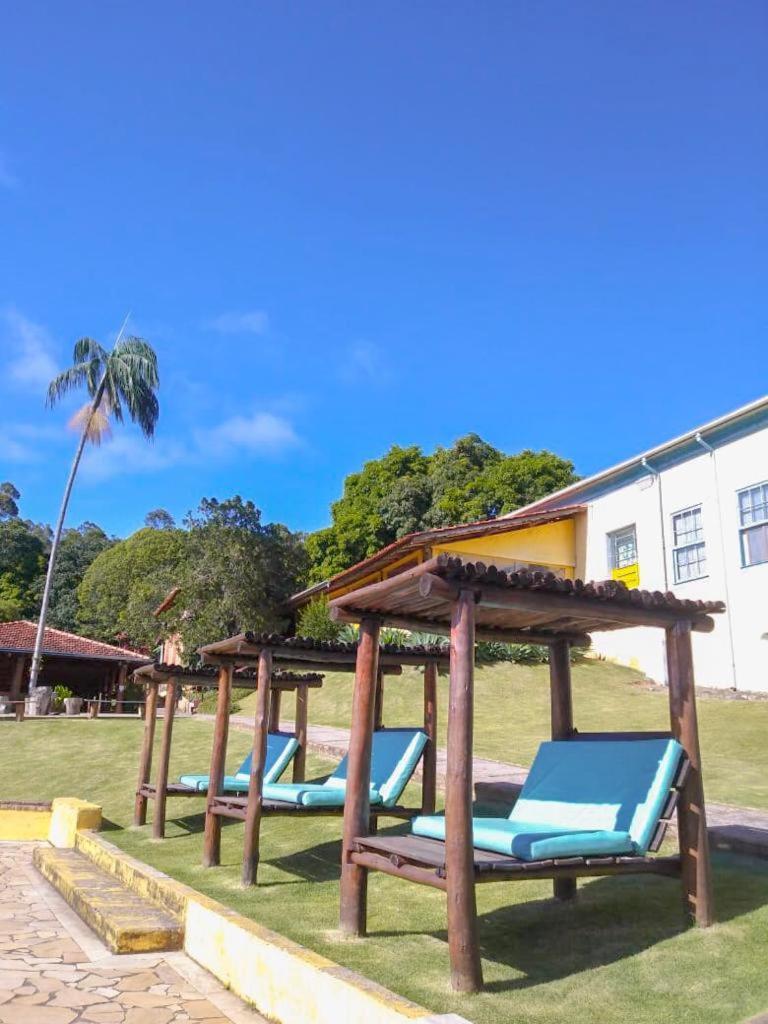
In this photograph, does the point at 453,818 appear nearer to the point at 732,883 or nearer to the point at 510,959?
the point at 510,959

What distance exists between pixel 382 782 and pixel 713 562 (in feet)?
37.1

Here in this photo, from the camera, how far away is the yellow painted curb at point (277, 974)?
3.28m

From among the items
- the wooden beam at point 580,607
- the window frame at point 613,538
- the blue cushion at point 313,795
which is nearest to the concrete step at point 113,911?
the blue cushion at point 313,795

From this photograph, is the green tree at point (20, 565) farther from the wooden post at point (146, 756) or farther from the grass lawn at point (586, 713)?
the wooden post at point (146, 756)

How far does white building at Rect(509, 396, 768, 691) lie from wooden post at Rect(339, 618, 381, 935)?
11.8m

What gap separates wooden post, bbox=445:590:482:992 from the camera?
385 centimetres

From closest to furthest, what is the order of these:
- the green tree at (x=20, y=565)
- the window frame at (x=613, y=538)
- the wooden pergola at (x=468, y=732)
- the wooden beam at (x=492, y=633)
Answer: the wooden pergola at (x=468, y=732)
the wooden beam at (x=492, y=633)
the window frame at (x=613, y=538)
the green tree at (x=20, y=565)

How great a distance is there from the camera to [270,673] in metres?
7.20

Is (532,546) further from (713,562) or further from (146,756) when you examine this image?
(146,756)

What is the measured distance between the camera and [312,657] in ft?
25.8

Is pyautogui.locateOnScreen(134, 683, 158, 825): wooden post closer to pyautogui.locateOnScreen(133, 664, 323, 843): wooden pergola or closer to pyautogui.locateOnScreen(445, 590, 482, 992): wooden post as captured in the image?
pyautogui.locateOnScreen(133, 664, 323, 843): wooden pergola

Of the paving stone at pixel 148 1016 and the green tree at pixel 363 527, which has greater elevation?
the green tree at pixel 363 527

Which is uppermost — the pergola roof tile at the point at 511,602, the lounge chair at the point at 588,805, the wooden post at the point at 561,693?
the pergola roof tile at the point at 511,602

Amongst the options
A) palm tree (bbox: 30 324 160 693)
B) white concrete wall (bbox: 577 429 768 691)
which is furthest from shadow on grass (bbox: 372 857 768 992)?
palm tree (bbox: 30 324 160 693)
